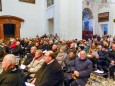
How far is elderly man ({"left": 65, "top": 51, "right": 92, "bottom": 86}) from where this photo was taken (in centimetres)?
461

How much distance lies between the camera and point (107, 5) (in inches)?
817

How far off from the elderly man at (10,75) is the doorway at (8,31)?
14090mm

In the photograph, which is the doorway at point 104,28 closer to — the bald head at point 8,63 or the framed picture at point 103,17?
the framed picture at point 103,17

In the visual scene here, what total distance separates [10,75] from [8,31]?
14654mm

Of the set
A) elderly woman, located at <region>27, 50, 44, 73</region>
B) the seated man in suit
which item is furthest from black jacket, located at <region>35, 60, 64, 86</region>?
elderly woman, located at <region>27, 50, 44, 73</region>

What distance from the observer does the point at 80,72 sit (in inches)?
183

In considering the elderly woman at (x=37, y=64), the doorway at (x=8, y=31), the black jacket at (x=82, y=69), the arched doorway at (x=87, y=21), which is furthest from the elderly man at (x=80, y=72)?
the arched doorway at (x=87, y=21)

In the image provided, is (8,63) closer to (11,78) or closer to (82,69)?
(11,78)

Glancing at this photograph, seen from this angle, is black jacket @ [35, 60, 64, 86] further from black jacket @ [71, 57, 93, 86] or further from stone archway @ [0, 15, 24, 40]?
stone archway @ [0, 15, 24, 40]

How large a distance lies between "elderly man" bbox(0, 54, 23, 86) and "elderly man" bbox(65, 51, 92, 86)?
76.6 inches

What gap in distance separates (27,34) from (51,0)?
3858 mm

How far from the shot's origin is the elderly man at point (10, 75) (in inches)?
113

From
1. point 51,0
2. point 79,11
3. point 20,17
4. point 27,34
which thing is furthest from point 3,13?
point 79,11

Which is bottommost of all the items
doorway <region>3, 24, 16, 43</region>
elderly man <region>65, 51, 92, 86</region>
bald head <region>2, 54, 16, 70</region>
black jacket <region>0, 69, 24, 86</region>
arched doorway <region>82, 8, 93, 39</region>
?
elderly man <region>65, 51, 92, 86</region>
